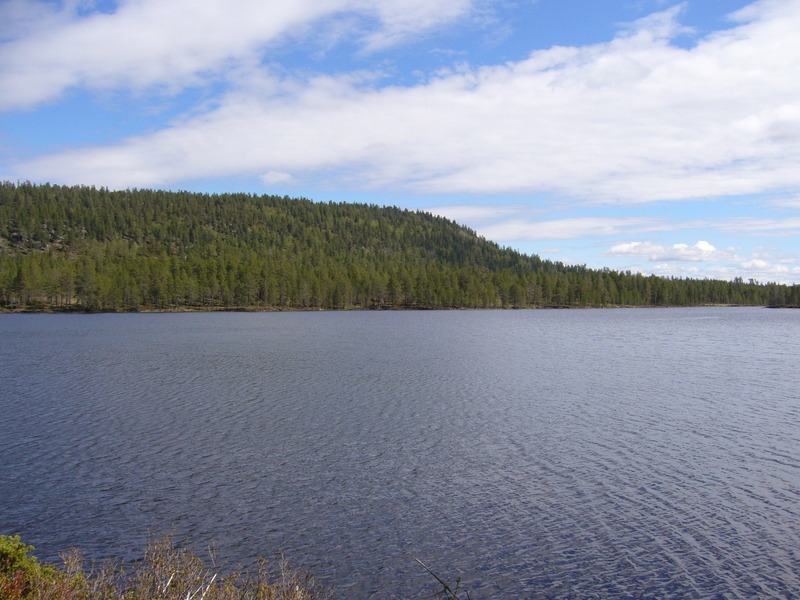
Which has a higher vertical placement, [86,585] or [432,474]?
[86,585]

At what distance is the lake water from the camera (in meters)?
16.1

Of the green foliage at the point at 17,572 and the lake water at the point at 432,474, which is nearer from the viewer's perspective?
the green foliage at the point at 17,572

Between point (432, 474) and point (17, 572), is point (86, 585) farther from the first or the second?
point (432, 474)

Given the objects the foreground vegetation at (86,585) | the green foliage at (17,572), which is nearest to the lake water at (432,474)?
the foreground vegetation at (86,585)

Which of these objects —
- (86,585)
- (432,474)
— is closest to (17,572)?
(86,585)

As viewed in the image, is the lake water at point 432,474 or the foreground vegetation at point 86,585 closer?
the foreground vegetation at point 86,585

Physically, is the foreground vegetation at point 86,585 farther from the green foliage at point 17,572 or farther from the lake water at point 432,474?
the lake water at point 432,474

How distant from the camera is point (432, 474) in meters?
23.3

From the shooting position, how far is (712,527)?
18.2 meters

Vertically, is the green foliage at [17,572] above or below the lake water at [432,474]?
above

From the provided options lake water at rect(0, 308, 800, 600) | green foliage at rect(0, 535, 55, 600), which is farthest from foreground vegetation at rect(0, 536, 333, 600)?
lake water at rect(0, 308, 800, 600)

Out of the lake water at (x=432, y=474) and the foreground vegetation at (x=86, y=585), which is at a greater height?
the foreground vegetation at (x=86, y=585)

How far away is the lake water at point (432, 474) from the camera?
1608cm

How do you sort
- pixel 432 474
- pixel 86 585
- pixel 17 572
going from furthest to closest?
pixel 432 474, pixel 86 585, pixel 17 572
